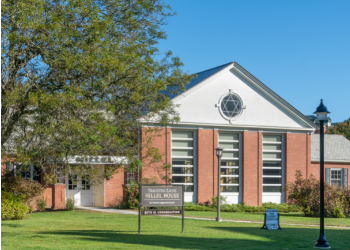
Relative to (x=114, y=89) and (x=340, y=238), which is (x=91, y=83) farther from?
(x=340, y=238)

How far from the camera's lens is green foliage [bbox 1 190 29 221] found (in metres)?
19.9

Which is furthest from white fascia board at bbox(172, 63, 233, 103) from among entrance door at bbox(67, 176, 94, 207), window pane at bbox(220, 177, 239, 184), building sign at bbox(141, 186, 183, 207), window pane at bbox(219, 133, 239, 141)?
building sign at bbox(141, 186, 183, 207)

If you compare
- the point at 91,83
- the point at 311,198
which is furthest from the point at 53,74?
the point at 311,198

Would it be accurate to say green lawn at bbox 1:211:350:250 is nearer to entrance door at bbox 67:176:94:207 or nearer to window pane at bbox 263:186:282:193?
entrance door at bbox 67:176:94:207

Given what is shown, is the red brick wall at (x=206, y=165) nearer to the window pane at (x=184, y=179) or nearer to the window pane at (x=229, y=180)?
the window pane at (x=184, y=179)

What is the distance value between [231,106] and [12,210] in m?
16.1

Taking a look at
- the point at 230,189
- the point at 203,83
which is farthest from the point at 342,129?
the point at 203,83

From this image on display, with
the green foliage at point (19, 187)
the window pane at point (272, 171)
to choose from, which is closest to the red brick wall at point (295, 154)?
the window pane at point (272, 171)

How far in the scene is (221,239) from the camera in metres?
13.4

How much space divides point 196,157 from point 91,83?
1819 centimetres

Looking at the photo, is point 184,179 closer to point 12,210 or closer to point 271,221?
point 12,210

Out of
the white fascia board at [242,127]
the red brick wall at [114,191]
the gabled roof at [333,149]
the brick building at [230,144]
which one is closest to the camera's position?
the red brick wall at [114,191]

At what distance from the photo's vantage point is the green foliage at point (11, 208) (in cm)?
1991

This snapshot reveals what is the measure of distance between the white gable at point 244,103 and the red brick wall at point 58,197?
Answer: 27.9 feet
